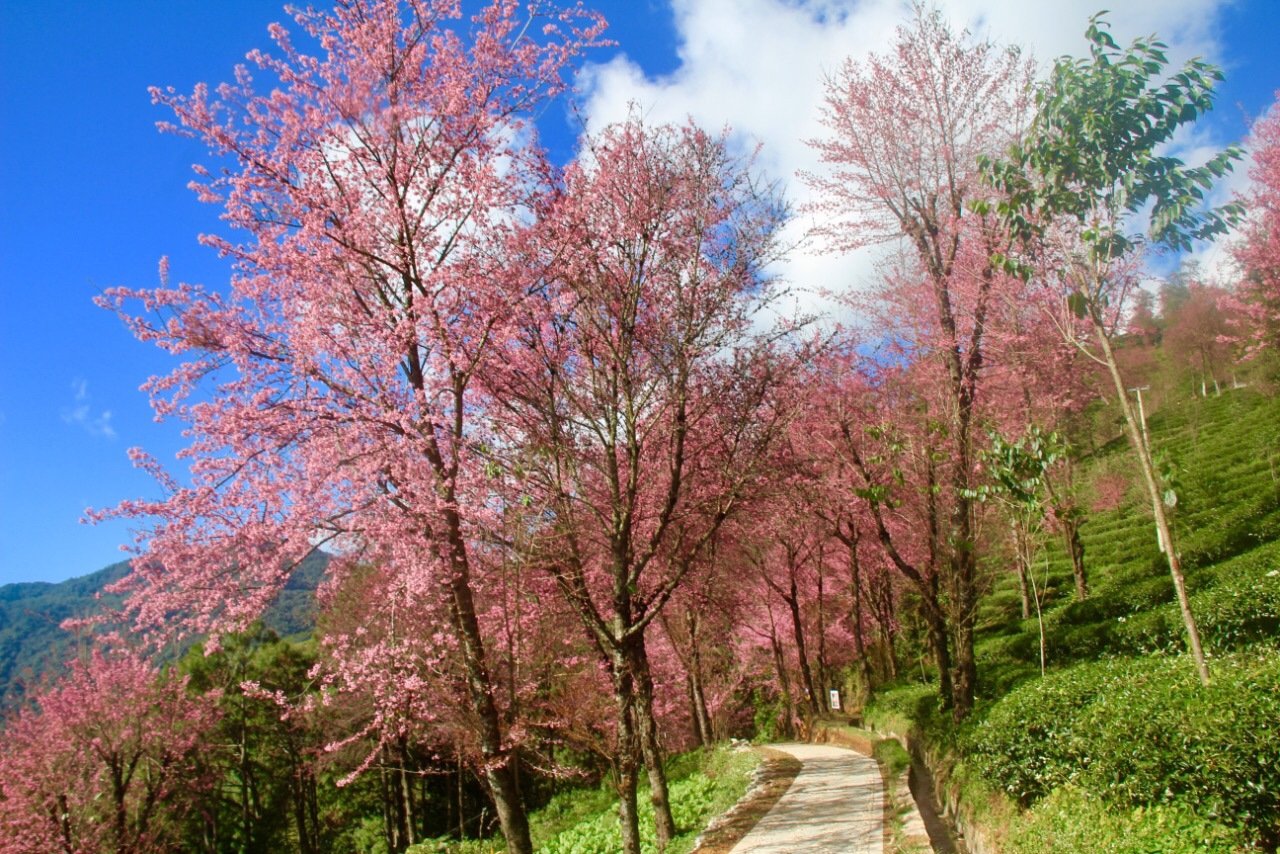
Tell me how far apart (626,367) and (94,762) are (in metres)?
18.4

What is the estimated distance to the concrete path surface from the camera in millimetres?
8812

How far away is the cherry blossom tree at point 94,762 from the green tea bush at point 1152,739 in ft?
64.3

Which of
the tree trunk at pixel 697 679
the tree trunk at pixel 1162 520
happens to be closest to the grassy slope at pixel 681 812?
the tree trunk at pixel 697 679

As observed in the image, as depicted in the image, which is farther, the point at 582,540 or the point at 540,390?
the point at 582,540

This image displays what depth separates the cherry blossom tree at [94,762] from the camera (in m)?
17.2

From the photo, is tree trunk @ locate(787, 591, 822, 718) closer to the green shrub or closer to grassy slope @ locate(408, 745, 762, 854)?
grassy slope @ locate(408, 745, 762, 854)

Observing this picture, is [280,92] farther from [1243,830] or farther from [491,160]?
[1243,830]

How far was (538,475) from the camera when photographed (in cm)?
877

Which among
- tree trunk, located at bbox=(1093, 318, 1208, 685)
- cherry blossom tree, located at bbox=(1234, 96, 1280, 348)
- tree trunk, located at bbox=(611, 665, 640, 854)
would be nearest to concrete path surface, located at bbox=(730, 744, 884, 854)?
tree trunk, located at bbox=(611, 665, 640, 854)

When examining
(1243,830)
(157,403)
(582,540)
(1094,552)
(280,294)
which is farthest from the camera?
(1094,552)

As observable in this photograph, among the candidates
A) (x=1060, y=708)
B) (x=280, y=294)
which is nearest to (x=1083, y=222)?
(x=1060, y=708)

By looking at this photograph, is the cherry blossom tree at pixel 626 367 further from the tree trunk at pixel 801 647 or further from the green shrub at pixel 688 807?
the tree trunk at pixel 801 647

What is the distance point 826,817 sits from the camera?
10203 mm

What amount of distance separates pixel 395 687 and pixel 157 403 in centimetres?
380
